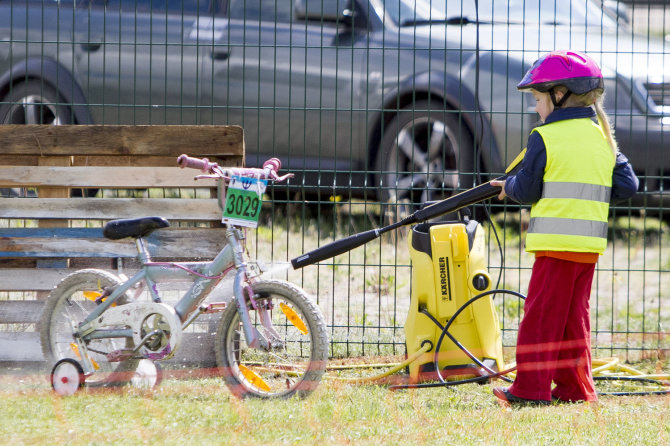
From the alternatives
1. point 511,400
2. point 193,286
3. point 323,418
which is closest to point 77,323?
point 193,286

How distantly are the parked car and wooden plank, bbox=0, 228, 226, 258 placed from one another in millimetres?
1095

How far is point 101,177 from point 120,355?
1110 mm

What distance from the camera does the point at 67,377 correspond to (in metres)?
4.64

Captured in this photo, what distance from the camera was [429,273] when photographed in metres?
4.81

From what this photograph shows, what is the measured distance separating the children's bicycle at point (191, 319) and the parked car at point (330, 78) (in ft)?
5.23

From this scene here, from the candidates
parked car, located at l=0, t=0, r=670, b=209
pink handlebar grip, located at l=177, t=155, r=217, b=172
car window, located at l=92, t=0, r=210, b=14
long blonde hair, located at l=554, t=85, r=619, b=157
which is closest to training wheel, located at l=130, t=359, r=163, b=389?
pink handlebar grip, located at l=177, t=155, r=217, b=172

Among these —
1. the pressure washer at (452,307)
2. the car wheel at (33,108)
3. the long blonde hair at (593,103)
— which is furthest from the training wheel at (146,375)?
the long blonde hair at (593,103)

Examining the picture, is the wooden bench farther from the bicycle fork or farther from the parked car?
the parked car

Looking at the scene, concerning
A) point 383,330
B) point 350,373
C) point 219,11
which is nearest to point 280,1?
point 219,11

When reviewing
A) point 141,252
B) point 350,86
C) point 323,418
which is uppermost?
point 350,86

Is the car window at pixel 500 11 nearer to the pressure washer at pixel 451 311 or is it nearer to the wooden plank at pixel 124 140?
the wooden plank at pixel 124 140

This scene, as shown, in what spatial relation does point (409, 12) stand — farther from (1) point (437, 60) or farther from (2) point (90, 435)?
(2) point (90, 435)

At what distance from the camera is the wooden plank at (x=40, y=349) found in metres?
5.09

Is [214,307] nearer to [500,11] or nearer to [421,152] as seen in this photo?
[421,152]
